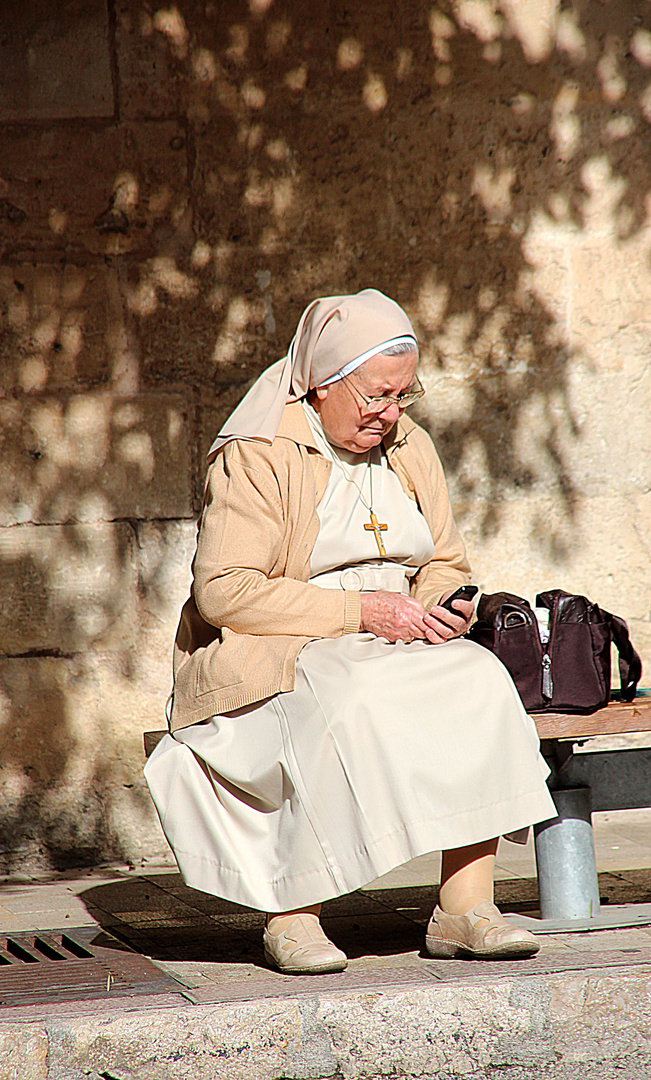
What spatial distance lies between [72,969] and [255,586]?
1.09 meters

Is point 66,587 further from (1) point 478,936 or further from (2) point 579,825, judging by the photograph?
(1) point 478,936

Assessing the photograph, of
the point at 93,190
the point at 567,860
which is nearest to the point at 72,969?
the point at 567,860

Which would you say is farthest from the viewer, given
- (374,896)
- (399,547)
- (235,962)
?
(374,896)

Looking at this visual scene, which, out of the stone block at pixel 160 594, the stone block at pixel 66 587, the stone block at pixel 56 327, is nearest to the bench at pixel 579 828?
the stone block at pixel 160 594

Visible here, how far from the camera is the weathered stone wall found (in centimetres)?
486

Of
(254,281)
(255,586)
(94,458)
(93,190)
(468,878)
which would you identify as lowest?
(468,878)

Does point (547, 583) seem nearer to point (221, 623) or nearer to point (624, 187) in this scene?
point (624, 187)

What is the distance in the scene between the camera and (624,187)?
16.9ft

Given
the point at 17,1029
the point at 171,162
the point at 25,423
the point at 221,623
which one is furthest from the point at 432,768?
the point at 171,162

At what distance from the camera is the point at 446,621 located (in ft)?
11.2

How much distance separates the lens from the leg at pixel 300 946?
3115 millimetres

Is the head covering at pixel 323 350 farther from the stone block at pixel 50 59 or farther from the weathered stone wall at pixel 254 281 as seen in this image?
the stone block at pixel 50 59

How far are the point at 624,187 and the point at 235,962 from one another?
11.1 ft

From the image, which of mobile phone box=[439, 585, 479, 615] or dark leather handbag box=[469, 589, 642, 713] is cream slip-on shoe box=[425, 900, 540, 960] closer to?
dark leather handbag box=[469, 589, 642, 713]
